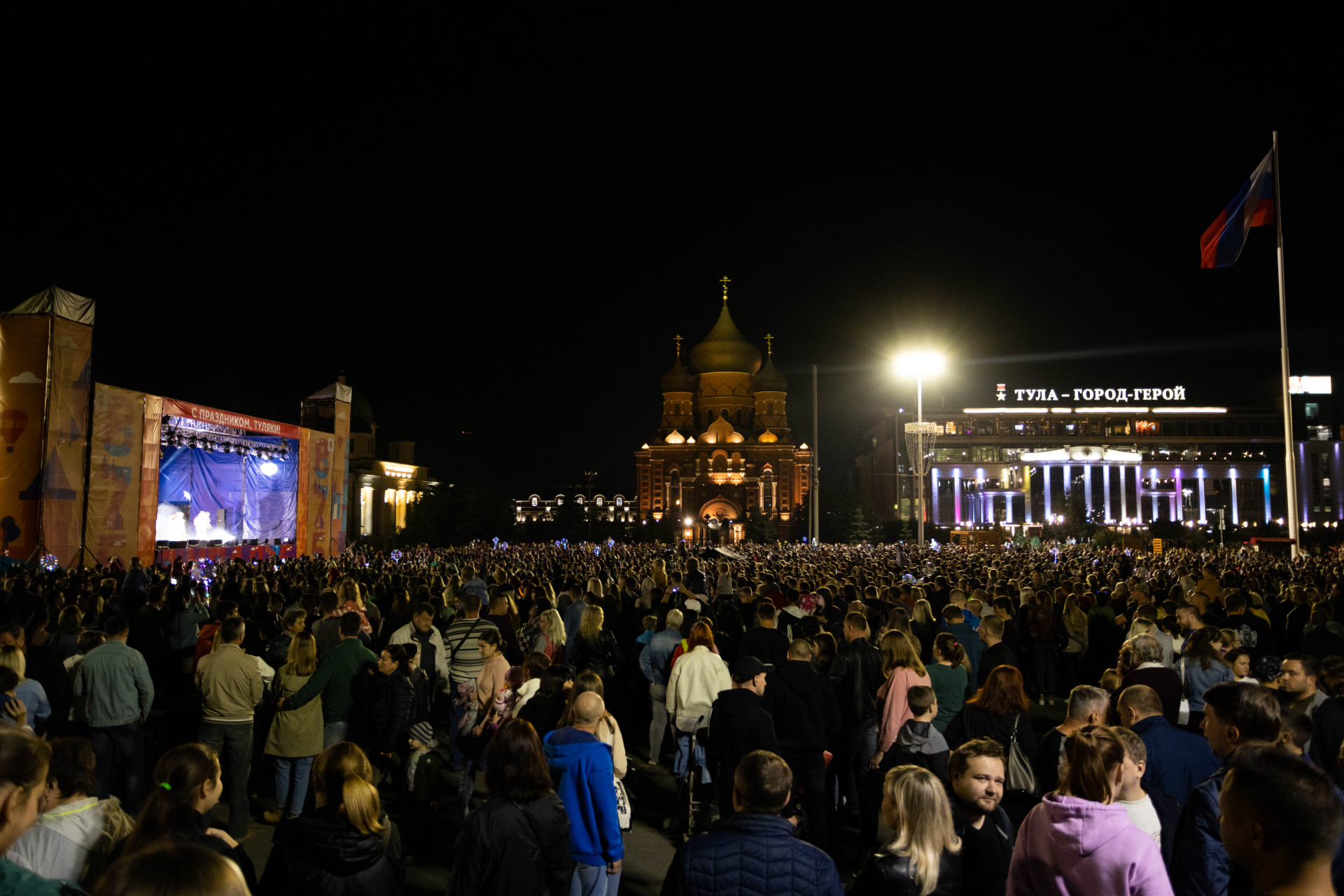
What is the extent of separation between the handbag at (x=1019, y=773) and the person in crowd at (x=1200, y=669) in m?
2.42

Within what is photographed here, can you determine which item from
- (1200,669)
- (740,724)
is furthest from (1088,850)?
(1200,669)

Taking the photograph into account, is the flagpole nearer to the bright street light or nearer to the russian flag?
the russian flag

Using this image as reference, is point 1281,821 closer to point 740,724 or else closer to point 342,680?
point 740,724

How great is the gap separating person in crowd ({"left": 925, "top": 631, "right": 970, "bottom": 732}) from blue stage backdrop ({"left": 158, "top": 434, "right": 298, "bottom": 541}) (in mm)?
32467

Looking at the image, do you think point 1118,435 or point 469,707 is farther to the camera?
point 1118,435

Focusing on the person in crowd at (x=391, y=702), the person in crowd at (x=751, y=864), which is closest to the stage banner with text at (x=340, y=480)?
the person in crowd at (x=391, y=702)

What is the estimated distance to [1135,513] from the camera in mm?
94250

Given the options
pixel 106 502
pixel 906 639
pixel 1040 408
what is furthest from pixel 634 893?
pixel 1040 408

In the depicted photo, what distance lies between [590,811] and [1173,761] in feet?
10.7

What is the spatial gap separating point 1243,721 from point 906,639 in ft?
9.67

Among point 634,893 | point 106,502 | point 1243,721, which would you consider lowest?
point 634,893

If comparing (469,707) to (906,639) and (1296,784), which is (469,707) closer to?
(906,639)

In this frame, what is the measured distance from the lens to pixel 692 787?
7.93 metres

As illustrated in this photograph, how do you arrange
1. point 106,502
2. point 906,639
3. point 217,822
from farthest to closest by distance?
point 106,502
point 217,822
point 906,639
